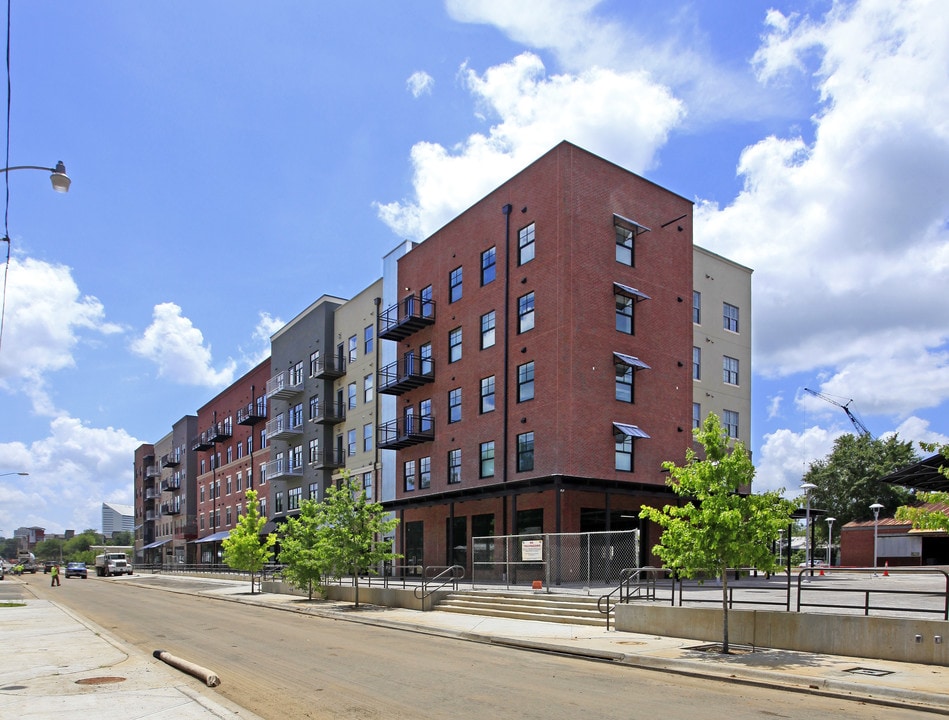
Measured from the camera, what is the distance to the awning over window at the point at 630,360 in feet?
102

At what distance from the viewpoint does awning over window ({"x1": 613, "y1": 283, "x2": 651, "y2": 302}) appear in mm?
31516

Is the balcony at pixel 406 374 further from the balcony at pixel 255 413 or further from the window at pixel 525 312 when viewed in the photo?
the balcony at pixel 255 413

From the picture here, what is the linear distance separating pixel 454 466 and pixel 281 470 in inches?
933

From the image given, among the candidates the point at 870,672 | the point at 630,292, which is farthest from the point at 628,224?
the point at 870,672

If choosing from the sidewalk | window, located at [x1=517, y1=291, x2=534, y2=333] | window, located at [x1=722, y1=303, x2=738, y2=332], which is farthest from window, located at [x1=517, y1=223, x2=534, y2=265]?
the sidewalk

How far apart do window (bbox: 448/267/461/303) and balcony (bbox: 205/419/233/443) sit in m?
40.8

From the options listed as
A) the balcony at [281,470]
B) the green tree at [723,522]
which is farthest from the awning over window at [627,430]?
the balcony at [281,470]

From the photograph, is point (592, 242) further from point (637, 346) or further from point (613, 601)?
point (613, 601)

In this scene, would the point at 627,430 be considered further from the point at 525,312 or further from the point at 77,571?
the point at 77,571

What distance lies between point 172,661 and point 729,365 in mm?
Result: 31933

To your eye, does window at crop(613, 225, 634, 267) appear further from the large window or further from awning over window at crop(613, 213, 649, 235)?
awning over window at crop(613, 213, 649, 235)

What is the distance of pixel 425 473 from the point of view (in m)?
38.2

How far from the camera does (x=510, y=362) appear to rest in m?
32.6

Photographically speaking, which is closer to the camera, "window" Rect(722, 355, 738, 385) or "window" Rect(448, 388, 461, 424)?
"window" Rect(448, 388, 461, 424)
